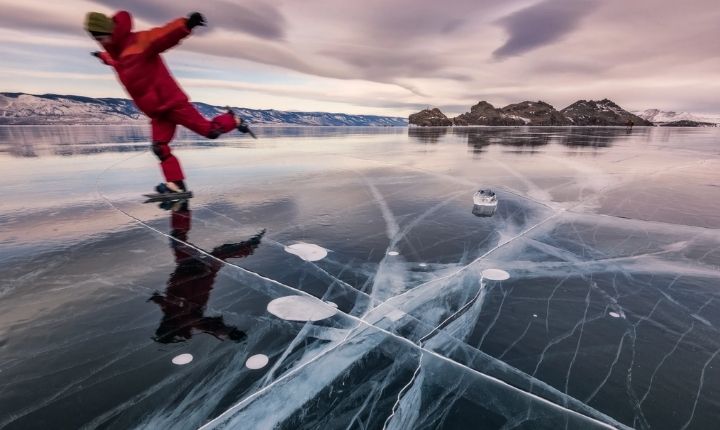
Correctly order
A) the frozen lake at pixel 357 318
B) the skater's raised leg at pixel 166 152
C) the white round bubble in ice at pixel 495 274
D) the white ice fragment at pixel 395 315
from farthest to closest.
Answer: the skater's raised leg at pixel 166 152 < the white round bubble in ice at pixel 495 274 < the white ice fragment at pixel 395 315 < the frozen lake at pixel 357 318

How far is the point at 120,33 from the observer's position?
5.41 m

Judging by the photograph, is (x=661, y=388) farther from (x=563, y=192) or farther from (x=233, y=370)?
(x=563, y=192)

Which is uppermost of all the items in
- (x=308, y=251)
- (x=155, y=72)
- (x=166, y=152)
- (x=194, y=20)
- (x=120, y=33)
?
(x=194, y=20)

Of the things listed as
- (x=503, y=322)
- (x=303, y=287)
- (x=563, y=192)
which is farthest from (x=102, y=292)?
(x=563, y=192)

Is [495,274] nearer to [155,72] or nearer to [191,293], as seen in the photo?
[191,293]

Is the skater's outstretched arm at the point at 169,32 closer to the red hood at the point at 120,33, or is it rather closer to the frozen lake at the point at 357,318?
the red hood at the point at 120,33

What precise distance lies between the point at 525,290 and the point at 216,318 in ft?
9.61

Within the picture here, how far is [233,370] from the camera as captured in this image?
2.23 meters

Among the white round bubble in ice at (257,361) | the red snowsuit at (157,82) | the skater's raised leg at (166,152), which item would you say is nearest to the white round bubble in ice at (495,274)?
the white round bubble in ice at (257,361)

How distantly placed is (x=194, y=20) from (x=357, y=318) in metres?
5.50

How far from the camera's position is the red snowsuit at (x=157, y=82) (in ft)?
17.9

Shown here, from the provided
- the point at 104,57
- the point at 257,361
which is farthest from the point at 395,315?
the point at 104,57

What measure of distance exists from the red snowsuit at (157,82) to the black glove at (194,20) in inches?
2.9

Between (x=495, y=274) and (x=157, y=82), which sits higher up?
(x=157, y=82)
